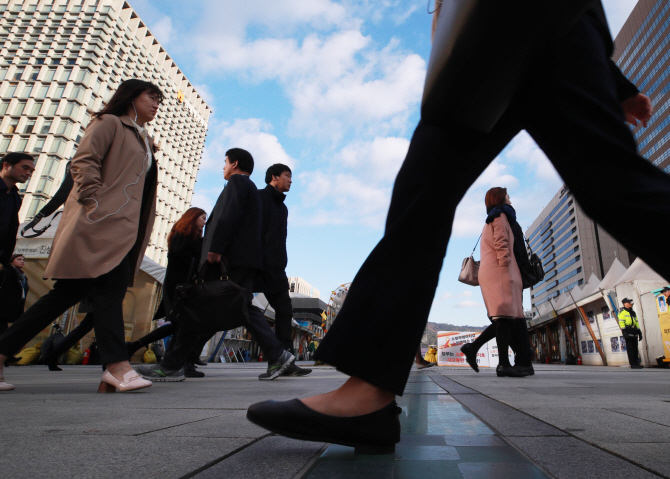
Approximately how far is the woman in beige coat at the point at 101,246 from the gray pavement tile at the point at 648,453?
2.28 meters

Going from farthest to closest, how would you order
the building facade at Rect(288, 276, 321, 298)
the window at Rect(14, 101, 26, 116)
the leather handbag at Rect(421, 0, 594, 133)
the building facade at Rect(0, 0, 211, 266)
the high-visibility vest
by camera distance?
the building facade at Rect(288, 276, 321, 298) < the window at Rect(14, 101, 26, 116) < the building facade at Rect(0, 0, 211, 266) < the high-visibility vest < the leather handbag at Rect(421, 0, 594, 133)

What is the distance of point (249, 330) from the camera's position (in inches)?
146

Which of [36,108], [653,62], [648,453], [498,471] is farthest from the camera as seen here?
[653,62]

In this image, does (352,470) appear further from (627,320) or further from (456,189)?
(627,320)

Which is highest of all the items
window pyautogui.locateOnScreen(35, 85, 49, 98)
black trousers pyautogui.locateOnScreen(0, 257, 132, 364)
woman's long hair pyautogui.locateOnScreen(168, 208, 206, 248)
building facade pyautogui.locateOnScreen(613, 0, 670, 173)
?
building facade pyautogui.locateOnScreen(613, 0, 670, 173)

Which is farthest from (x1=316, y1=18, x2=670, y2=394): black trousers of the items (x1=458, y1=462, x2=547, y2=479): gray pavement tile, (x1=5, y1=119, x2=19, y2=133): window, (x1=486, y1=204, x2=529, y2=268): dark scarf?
(x1=5, y1=119, x2=19, y2=133): window

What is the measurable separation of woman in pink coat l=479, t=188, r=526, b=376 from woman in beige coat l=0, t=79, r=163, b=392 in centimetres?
337

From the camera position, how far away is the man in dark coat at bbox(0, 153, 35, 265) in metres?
3.87

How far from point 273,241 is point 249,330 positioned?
48.3 inches

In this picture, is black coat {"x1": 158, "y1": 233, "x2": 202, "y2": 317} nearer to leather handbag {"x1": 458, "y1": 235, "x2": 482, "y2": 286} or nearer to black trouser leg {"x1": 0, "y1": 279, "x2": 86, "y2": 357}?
black trouser leg {"x1": 0, "y1": 279, "x2": 86, "y2": 357}

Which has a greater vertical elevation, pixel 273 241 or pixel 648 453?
pixel 273 241

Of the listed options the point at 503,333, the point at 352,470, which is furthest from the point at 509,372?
the point at 352,470

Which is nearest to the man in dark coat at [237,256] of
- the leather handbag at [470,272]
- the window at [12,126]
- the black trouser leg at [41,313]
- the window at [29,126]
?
the black trouser leg at [41,313]

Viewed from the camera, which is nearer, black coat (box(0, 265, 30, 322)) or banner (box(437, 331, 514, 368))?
black coat (box(0, 265, 30, 322))
